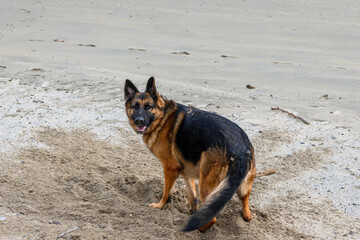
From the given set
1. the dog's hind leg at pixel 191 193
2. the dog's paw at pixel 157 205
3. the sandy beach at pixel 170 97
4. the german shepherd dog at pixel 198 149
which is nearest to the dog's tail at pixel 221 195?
the german shepherd dog at pixel 198 149

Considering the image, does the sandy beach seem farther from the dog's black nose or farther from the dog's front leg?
the dog's black nose

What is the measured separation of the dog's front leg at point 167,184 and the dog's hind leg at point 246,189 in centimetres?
73

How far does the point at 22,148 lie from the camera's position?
6305mm

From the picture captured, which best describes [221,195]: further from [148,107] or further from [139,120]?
[148,107]

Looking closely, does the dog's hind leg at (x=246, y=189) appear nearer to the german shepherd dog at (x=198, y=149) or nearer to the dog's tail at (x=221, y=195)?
the german shepherd dog at (x=198, y=149)

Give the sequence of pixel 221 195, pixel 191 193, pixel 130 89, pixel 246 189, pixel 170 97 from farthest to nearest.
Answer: pixel 170 97, pixel 130 89, pixel 191 193, pixel 246 189, pixel 221 195

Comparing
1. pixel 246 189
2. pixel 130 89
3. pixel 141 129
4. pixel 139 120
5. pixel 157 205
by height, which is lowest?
pixel 157 205

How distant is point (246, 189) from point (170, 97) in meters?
3.97

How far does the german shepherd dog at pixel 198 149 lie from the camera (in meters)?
4.25

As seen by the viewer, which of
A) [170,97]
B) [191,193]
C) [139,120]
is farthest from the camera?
[170,97]

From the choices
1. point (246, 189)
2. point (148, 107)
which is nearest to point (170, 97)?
point (148, 107)

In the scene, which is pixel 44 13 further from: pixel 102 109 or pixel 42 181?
pixel 42 181

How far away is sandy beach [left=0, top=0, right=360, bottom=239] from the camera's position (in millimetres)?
4785

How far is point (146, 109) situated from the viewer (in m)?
5.10
